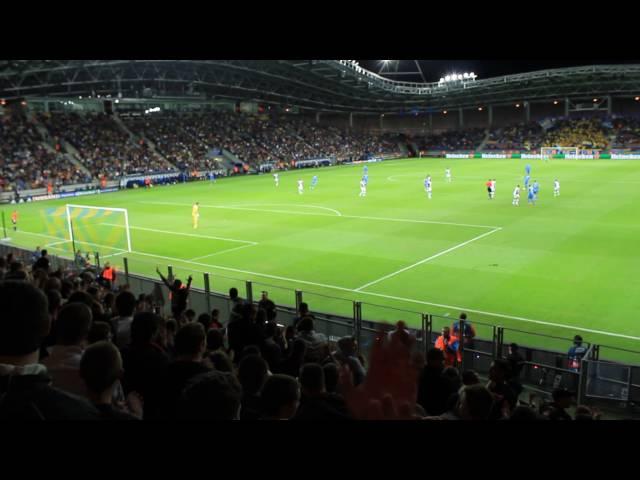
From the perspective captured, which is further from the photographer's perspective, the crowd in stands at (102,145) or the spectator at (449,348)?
the crowd in stands at (102,145)

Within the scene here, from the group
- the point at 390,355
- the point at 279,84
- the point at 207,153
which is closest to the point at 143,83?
the point at 207,153

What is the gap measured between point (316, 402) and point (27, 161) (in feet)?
187

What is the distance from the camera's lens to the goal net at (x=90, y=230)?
2667 centimetres

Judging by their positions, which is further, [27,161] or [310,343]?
[27,161]

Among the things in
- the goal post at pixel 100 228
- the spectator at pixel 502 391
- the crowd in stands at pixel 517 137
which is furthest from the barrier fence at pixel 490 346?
the crowd in stands at pixel 517 137

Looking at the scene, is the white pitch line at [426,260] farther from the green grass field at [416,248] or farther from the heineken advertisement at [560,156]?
the heineken advertisement at [560,156]

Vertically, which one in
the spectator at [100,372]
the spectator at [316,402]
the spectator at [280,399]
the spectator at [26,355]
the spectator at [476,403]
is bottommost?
the spectator at [476,403]

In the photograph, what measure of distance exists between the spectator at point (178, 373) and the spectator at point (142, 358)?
0.18 m

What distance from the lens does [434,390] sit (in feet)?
20.2

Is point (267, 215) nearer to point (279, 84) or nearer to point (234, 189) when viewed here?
point (234, 189)

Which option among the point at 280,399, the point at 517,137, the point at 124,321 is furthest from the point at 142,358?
the point at 517,137

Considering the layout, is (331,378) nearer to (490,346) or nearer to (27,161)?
(490,346)

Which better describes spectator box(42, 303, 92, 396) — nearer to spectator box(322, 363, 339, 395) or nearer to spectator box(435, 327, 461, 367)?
spectator box(322, 363, 339, 395)

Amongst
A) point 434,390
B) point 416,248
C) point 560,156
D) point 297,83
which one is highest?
point 297,83
